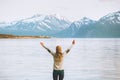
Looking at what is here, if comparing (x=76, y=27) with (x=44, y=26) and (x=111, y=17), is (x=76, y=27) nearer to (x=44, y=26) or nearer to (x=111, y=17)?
(x=111, y=17)

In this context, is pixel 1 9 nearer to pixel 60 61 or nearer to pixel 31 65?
pixel 31 65

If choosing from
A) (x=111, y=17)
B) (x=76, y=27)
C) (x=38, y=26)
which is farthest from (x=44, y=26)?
(x=111, y=17)

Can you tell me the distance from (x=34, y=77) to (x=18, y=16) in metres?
13.4

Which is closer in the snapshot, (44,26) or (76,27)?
(44,26)

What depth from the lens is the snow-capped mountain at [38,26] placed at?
25203 millimetres

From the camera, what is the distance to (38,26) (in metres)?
27.4

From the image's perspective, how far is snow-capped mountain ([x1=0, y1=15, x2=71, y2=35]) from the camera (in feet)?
82.7

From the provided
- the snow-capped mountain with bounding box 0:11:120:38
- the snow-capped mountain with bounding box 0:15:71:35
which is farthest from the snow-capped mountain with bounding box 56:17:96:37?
the snow-capped mountain with bounding box 0:15:71:35

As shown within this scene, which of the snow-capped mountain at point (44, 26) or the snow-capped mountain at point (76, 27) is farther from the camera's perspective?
the snow-capped mountain at point (76, 27)

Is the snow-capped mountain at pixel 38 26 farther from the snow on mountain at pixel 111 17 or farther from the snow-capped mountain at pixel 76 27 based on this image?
the snow on mountain at pixel 111 17

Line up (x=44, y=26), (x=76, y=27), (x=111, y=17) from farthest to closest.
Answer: (x=76, y=27) → (x=111, y=17) → (x=44, y=26)

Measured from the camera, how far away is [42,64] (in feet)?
49.5

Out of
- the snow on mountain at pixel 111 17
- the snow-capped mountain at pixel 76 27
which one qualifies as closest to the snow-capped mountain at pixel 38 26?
the snow-capped mountain at pixel 76 27

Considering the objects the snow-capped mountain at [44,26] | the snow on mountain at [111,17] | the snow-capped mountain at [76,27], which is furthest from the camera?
the snow on mountain at [111,17]
